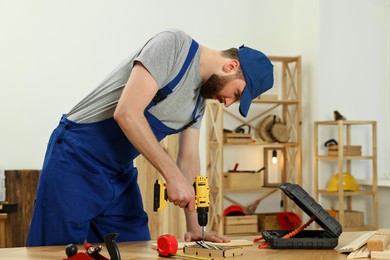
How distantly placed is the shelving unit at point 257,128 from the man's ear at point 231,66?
3335 mm

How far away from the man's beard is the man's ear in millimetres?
27

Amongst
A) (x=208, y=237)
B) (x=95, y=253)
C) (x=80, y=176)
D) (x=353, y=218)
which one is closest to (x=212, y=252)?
(x=208, y=237)

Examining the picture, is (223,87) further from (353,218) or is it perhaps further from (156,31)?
(353,218)

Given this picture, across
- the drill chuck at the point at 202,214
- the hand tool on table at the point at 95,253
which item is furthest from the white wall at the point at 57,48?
the hand tool on table at the point at 95,253

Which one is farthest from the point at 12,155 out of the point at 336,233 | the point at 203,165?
the point at 336,233

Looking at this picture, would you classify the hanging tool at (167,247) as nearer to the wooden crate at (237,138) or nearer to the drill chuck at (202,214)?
the drill chuck at (202,214)

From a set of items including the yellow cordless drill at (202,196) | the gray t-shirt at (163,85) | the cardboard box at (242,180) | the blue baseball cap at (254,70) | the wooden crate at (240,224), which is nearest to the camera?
the yellow cordless drill at (202,196)

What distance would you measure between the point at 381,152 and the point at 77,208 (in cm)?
476

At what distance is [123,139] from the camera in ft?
8.43

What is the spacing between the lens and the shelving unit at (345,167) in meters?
6.04

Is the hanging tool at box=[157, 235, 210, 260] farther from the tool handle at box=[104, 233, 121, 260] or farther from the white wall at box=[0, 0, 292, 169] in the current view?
the white wall at box=[0, 0, 292, 169]

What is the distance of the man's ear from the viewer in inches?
100

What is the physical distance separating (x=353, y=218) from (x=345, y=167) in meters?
0.54

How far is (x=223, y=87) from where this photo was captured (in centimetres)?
257
